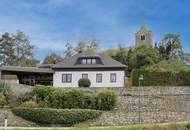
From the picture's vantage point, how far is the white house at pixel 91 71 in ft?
152

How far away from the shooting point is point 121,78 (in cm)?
4625

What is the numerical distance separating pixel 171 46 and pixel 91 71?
18.1 meters

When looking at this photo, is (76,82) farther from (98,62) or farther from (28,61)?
(28,61)

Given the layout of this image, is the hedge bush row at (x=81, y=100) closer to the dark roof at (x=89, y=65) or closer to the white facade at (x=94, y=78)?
the white facade at (x=94, y=78)

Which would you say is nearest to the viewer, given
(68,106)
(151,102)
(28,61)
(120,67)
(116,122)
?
(116,122)

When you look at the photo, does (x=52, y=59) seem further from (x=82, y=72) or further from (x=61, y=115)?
(x=61, y=115)

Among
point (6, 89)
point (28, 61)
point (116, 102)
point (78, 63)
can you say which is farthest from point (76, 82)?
point (28, 61)

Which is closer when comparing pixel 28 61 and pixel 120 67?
pixel 120 67

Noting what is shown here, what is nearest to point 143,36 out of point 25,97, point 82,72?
point 82,72

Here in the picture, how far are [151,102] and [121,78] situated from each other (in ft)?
43.2

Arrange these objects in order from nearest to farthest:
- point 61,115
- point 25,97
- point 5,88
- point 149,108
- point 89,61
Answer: point 61,115
point 149,108
point 25,97
point 5,88
point 89,61

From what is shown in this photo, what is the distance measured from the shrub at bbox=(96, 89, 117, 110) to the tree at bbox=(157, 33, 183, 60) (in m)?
30.5

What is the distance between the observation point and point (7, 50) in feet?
244

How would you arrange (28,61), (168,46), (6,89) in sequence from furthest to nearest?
(28,61), (168,46), (6,89)
